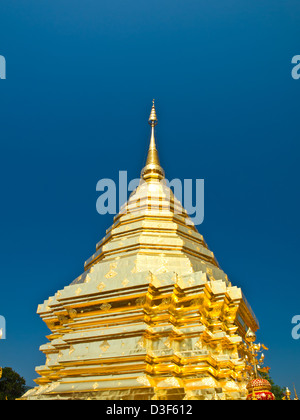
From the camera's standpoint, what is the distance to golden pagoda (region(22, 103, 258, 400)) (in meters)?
7.09

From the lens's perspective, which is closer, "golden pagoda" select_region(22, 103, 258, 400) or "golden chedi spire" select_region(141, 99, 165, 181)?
"golden pagoda" select_region(22, 103, 258, 400)

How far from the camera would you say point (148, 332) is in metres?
7.46

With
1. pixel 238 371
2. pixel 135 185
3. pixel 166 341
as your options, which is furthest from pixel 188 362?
pixel 135 185

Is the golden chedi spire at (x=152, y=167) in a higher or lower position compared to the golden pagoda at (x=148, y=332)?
higher

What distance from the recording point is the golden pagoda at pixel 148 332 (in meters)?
7.09

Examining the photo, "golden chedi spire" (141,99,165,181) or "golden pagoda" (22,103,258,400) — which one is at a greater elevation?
"golden chedi spire" (141,99,165,181)

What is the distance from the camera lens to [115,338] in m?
7.67

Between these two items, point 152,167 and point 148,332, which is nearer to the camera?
point 148,332

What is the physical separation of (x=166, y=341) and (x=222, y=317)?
1715 millimetres

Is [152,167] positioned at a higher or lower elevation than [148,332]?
higher

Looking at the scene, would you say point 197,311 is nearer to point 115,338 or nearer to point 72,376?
point 115,338

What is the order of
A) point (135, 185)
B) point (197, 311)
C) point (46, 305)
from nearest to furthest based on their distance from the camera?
point (197, 311) < point (46, 305) < point (135, 185)

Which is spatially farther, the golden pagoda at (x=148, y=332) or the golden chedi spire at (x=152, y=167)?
the golden chedi spire at (x=152, y=167)
